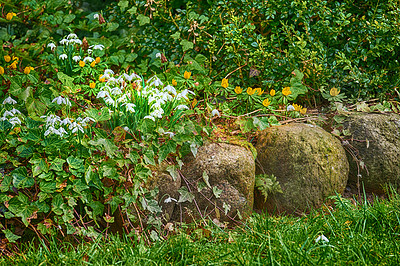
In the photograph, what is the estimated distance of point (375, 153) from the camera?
11.4 feet

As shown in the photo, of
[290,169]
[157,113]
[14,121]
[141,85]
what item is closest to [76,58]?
[141,85]

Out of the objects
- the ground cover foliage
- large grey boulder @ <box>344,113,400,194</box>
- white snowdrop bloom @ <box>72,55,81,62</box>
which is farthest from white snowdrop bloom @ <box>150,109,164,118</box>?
large grey boulder @ <box>344,113,400,194</box>

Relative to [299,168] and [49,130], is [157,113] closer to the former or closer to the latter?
[49,130]

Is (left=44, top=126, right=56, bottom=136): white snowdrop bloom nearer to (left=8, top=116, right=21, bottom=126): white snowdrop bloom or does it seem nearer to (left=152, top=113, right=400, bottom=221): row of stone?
(left=8, top=116, right=21, bottom=126): white snowdrop bloom

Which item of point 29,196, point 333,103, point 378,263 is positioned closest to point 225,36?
point 333,103

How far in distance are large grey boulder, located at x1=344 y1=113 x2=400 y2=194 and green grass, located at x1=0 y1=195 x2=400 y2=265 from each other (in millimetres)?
852

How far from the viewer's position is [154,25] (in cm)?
436

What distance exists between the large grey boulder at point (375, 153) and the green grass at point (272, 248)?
0.85 meters

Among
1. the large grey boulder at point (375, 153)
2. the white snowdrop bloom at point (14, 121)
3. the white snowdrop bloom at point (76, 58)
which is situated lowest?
the large grey boulder at point (375, 153)

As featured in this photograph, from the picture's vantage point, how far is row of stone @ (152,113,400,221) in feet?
9.61

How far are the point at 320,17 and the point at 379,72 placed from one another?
78 cm

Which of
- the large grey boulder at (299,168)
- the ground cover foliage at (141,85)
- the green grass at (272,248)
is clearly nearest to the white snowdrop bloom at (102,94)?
the ground cover foliage at (141,85)

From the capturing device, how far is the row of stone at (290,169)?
9.61ft

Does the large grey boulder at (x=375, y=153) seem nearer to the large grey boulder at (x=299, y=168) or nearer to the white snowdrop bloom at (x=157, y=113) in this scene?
the large grey boulder at (x=299, y=168)
